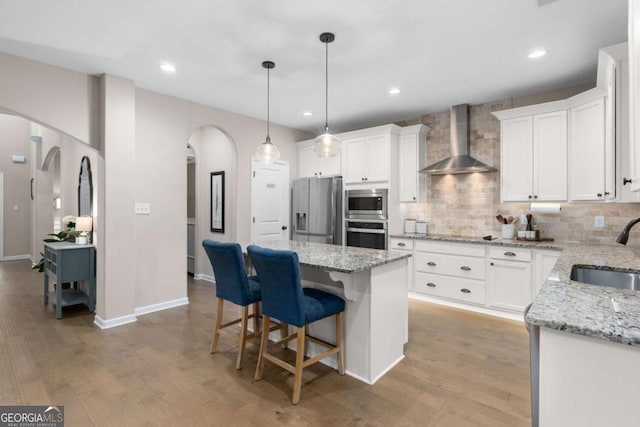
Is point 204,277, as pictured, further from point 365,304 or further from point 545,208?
point 545,208

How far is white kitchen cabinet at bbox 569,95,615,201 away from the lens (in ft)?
9.96

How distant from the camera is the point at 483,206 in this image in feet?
13.9

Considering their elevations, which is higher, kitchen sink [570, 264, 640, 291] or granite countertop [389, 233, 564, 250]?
granite countertop [389, 233, 564, 250]

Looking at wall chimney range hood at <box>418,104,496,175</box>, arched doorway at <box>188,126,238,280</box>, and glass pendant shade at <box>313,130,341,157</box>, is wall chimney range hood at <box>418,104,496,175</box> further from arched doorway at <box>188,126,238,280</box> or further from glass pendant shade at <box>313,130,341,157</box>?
arched doorway at <box>188,126,238,280</box>

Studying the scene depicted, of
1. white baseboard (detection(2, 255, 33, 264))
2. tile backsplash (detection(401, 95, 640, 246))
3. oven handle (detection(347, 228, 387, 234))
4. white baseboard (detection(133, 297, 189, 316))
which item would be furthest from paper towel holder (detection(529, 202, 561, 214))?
white baseboard (detection(2, 255, 33, 264))

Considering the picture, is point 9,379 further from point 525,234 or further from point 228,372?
point 525,234

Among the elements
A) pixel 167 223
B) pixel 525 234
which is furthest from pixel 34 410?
pixel 525 234

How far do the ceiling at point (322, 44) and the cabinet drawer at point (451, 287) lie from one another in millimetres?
2289

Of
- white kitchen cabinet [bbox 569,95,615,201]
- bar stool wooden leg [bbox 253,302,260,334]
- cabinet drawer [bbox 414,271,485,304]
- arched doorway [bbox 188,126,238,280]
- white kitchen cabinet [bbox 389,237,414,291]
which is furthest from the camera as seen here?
arched doorway [bbox 188,126,238,280]

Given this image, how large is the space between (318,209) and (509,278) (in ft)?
8.91

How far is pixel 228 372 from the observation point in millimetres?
2402

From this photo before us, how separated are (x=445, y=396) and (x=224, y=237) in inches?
150

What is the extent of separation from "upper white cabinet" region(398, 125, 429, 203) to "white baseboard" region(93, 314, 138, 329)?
3.74 meters

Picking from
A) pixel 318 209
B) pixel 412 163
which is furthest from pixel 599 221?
pixel 318 209
